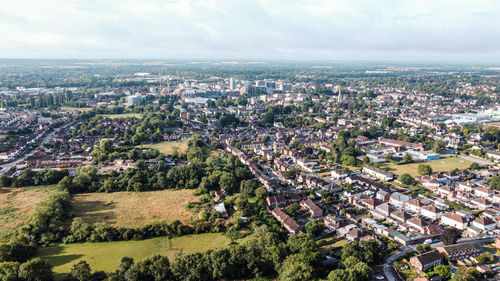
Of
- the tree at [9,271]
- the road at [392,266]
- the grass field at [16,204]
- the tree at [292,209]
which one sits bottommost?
the grass field at [16,204]

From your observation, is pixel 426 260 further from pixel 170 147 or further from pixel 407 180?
pixel 170 147

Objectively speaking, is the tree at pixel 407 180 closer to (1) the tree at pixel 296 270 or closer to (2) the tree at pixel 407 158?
(2) the tree at pixel 407 158

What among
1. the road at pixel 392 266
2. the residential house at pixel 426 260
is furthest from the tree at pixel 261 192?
the residential house at pixel 426 260

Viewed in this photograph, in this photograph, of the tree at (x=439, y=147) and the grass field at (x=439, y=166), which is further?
the tree at (x=439, y=147)

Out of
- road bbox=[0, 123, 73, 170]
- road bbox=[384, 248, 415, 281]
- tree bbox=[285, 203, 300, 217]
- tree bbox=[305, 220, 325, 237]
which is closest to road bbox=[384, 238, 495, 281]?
road bbox=[384, 248, 415, 281]

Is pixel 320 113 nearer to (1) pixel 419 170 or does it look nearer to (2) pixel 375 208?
(1) pixel 419 170

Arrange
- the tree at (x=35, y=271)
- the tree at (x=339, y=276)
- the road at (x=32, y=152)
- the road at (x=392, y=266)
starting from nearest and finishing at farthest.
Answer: the tree at (x=339, y=276)
the tree at (x=35, y=271)
the road at (x=392, y=266)
the road at (x=32, y=152)

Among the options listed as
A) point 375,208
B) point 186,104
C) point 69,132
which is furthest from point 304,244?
point 186,104
